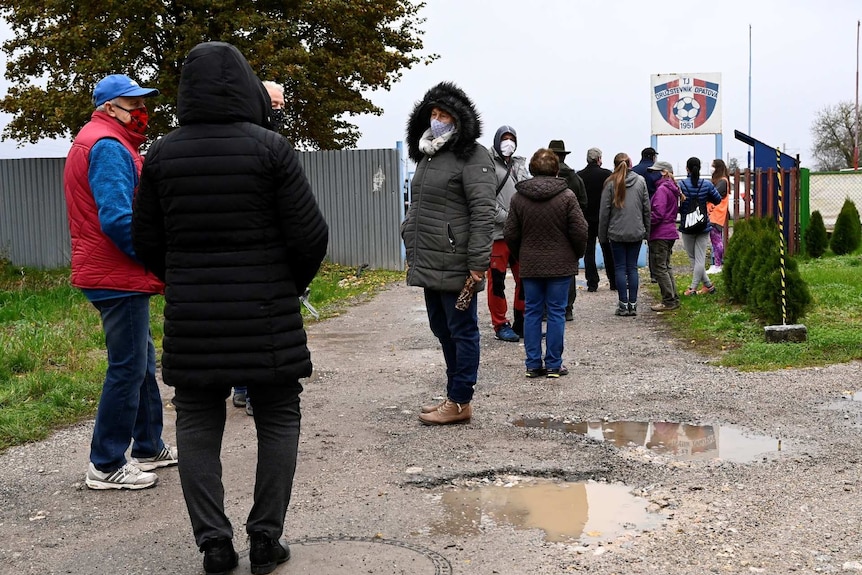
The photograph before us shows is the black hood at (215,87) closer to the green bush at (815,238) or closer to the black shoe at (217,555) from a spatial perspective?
the black shoe at (217,555)

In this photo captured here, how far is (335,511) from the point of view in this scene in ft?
16.5

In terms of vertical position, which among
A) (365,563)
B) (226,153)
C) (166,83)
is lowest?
(365,563)

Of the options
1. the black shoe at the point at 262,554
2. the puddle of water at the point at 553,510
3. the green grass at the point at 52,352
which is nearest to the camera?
the black shoe at the point at 262,554

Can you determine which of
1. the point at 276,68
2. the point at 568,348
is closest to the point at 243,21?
the point at 276,68

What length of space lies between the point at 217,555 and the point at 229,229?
1.26 meters

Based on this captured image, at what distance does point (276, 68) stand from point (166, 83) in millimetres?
2252

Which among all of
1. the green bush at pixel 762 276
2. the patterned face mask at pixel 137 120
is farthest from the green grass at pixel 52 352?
the green bush at pixel 762 276

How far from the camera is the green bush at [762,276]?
10.1 m

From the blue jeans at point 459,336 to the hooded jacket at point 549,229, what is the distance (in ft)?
5.96

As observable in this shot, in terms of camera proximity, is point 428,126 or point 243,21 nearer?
point 428,126

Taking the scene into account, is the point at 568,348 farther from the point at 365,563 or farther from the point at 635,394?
the point at 365,563

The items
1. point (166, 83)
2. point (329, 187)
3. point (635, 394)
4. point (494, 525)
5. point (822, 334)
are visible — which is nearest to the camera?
point (494, 525)

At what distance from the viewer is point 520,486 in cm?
538

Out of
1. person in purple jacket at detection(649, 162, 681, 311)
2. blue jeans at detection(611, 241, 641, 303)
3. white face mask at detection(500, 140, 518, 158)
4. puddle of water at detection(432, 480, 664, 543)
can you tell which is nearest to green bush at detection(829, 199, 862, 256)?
person in purple jacket at detection(649, 162, 681, 311)
